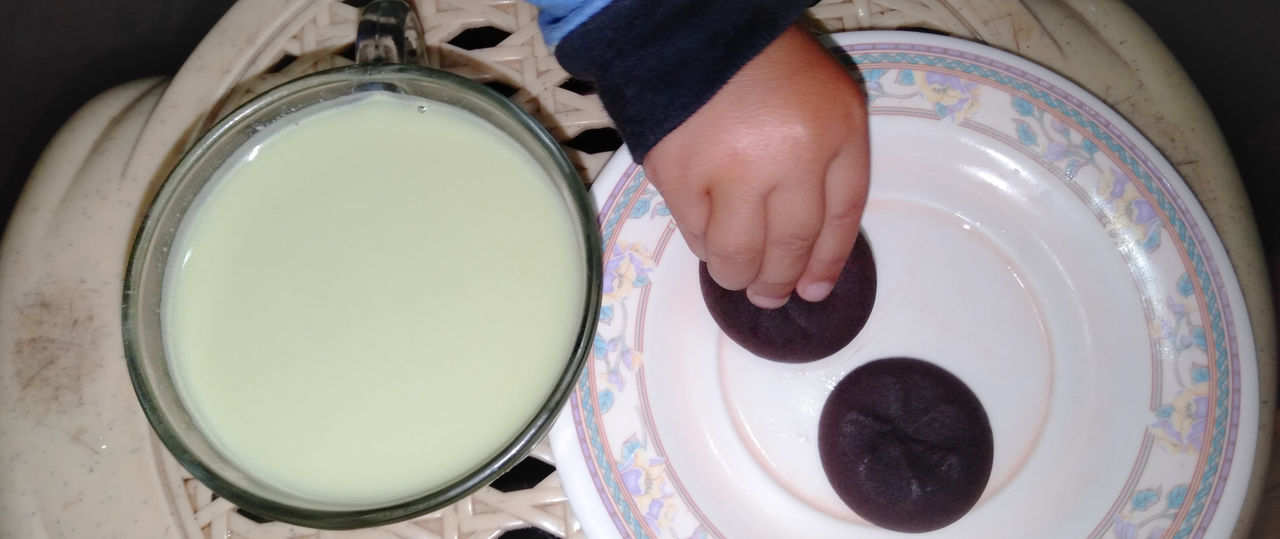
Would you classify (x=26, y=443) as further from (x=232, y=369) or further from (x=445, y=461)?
(x=445, y=461)

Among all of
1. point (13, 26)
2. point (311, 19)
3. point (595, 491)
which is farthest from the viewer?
point (13, 26)

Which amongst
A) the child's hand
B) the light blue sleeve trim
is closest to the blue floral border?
the child's hand

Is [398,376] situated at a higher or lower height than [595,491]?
higher

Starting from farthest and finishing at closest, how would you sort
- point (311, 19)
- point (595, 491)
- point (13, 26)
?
point (13, 26) → point (311, 19) → point (595, 491)

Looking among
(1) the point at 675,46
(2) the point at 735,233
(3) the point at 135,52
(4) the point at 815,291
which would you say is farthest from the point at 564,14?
(3) the point at 135,52

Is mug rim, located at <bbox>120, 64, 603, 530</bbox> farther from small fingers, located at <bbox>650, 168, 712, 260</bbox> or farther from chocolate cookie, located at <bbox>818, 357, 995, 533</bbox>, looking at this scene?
chocolate cookie, located at <bbox>818, 357, 995, 533</bbox>

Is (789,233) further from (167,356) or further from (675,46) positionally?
(167,356)

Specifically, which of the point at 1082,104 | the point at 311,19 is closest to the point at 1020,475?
the point at 1082,104

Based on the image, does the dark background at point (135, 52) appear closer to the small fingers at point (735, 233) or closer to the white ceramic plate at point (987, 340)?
the white ceramic plate at point (987, 340)
